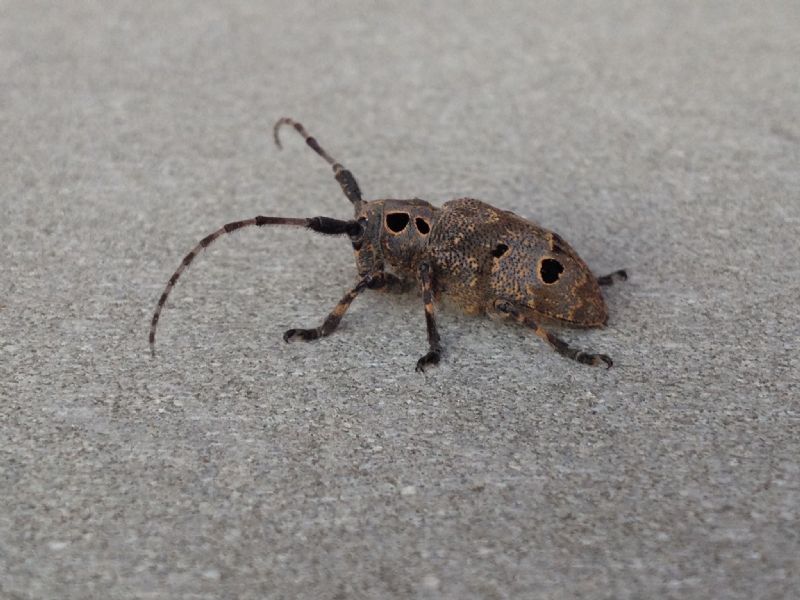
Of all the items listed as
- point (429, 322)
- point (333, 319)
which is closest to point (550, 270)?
point (429, 322)

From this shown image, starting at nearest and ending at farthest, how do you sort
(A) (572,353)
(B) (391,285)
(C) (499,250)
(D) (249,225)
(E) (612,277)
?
(D) (249,225) → (A) (572,353) → (C) (499,250) → (B) (391,285) → (E) (612,277)

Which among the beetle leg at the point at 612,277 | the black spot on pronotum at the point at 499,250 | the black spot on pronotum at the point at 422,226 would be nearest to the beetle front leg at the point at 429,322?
the black spot on pronotum at the point at 422,226

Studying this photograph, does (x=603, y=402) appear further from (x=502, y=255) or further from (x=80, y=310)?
(x=80, y=310)

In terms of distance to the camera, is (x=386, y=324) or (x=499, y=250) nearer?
(x=499, y=250)

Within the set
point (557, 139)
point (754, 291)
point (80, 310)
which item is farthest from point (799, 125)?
point (80, 310)

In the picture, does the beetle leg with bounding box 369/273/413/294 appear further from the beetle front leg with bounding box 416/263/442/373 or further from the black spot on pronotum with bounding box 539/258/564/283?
the black spot on pronotum with bounding box 539/258/564/283

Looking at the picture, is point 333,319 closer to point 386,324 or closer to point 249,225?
point 386,324
